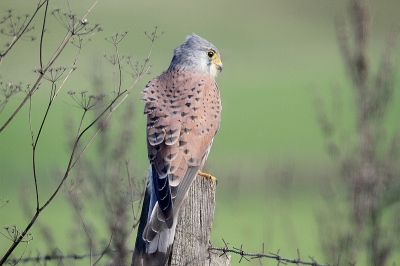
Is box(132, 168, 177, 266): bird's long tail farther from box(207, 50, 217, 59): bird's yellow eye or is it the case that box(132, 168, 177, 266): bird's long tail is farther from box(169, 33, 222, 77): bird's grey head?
box(207, 50, 217, 59): bird's yellow eye

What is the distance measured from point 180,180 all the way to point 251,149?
48.5 ft

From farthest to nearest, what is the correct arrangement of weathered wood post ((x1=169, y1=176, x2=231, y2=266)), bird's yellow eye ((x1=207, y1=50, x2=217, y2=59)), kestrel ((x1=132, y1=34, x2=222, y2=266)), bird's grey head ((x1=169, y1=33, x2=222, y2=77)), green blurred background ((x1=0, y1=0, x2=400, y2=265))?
green blurred background ((x1=0, y1=0, x2=400, y2=265))
bird's yellow eye ((x1=207, y1=50, x2=217, y2=59))
bird's grey head ((x1=169, y1=33, x2=222, y2=77))
kestrel ((x1=132, y1=34, x2=222, y2=266))
weathered wood post ((x1=169, y1=176, x2=231, y2=266))

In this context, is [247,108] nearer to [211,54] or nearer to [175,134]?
[211,54]

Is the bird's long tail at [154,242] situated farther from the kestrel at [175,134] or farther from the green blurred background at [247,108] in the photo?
the green blurred background at [247,108]

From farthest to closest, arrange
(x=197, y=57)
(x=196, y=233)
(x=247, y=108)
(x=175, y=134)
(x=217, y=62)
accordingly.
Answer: (x=247, y=108) → (x=217, y=62) → (x=197, y=57) → (x=175, y=134) → (x=196, y=233)

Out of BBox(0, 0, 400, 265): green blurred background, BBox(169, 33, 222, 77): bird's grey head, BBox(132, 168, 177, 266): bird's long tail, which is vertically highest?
BBox(0, 0, 400, 265): green blurred background

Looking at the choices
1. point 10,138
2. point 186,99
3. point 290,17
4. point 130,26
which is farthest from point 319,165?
point 290,17

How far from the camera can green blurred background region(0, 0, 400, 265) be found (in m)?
9.77

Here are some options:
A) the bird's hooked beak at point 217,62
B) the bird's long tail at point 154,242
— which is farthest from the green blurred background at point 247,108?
the bird's long tail at point 154,242

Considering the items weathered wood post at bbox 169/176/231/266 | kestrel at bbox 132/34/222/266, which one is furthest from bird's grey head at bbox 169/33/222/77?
Answer: weathered wood post at bbox 169/176/231/266

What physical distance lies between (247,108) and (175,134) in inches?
745

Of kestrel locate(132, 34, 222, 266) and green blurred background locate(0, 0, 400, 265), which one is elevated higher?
green blurred background locate(0, 0, 400, 265)

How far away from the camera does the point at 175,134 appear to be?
4367 millimetres

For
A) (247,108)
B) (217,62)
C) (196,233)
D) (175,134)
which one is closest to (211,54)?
(217,62)
